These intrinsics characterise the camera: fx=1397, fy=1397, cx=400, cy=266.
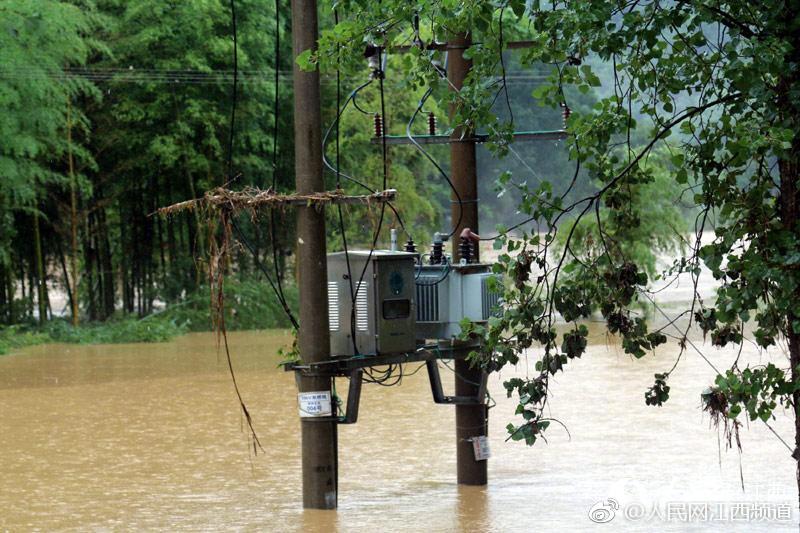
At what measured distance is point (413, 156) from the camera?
3195 centimetres

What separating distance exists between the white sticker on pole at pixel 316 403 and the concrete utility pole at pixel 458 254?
A: 128 centimetres

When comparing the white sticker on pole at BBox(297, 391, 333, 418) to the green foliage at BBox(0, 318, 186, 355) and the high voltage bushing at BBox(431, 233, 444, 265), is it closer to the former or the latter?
the high voltage bushing at BBox(431, 233, 444, 265)

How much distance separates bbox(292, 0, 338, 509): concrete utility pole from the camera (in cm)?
873

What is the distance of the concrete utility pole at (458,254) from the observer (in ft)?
31.8

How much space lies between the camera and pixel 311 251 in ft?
28.7

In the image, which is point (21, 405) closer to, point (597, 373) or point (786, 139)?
point (597, 373)

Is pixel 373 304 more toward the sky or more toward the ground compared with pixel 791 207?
more toward the ground


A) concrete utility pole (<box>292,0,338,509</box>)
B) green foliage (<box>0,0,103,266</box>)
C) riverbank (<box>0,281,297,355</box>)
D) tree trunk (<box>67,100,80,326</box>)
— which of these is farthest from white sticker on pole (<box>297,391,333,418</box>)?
tree trunk (<box>67,100,80,326</box>)

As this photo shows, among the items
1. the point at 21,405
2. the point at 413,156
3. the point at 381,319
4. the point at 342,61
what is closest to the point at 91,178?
the point at 413,156

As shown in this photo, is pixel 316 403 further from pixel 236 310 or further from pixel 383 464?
pixel 236 310

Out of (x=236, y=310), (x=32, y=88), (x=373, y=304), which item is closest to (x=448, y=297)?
(x=373, y=304)

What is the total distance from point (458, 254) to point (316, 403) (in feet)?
5.53

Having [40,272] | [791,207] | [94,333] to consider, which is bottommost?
[94,333]

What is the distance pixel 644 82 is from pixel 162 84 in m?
22.0
